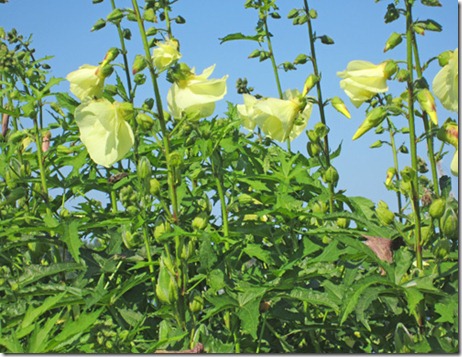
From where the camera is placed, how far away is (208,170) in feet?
9.09

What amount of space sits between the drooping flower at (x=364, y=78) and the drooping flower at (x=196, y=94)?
37 centimetres

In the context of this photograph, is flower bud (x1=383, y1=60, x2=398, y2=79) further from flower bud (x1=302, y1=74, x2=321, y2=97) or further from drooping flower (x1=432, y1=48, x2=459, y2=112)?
flower bud (x1=302, y1=74, x2=321, y2=97)

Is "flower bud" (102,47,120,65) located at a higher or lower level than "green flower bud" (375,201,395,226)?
higher

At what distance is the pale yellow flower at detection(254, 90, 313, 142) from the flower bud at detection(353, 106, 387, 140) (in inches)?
14.5

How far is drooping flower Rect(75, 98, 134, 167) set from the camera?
7.26 feet

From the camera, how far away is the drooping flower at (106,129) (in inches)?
87.1

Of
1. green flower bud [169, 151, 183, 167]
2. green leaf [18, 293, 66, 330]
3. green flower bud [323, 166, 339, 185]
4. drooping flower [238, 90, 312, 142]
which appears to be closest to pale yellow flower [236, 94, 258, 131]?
drooping flower [238, 90, 312, 142]

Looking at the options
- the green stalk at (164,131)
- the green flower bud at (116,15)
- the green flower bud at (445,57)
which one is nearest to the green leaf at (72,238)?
the green stalk at (164,131)

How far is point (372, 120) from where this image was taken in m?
2.09

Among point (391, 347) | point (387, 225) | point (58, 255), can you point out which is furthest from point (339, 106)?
point (58, 255)

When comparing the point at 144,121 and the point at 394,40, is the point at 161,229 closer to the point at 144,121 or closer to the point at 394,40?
the point at 144,121

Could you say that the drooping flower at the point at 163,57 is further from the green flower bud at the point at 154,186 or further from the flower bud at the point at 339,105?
the flower bud at the point at 339,105

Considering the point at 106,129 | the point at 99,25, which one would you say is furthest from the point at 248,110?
the point at 106,129

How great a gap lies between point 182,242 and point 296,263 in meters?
0.35
